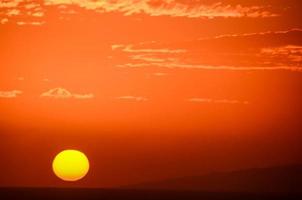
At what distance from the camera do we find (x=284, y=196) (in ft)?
13.9

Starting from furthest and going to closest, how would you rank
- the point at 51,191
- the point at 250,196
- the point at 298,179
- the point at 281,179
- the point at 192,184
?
the point at 192,184 < the point at 281,179 < the point at 298,179 < the point at 250,196 < the point at 51,191

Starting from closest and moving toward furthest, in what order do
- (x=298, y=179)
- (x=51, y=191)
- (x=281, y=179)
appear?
(x=51, y=191) < (x=298, y=179) < (x=281, y=179)

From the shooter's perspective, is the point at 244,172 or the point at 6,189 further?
the point at 244,172

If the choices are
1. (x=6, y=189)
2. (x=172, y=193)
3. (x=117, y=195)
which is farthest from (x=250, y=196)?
(x=6, y=189)

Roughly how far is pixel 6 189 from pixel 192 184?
3.39 m

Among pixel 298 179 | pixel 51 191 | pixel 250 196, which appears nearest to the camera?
pixel 51 191

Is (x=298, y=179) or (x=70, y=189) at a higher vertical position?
(x=298, y=179)

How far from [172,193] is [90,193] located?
0.60 metres

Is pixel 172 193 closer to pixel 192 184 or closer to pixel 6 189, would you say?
pixel 6 189

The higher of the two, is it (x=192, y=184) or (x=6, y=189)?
(x=192, y=184)

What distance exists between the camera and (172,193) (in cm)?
411

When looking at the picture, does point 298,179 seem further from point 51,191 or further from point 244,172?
point 51,191

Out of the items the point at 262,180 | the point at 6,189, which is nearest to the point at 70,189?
the point at 6,189

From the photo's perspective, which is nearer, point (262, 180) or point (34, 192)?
point (34, 192)
